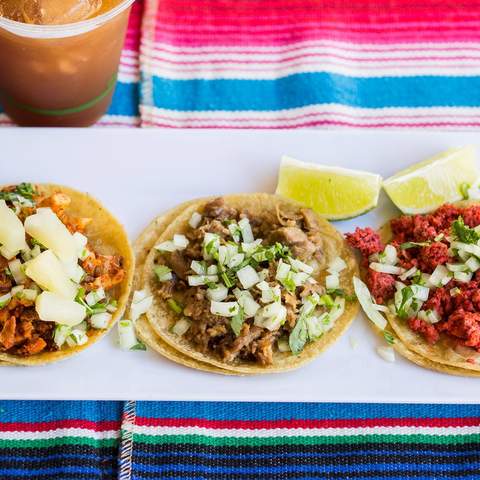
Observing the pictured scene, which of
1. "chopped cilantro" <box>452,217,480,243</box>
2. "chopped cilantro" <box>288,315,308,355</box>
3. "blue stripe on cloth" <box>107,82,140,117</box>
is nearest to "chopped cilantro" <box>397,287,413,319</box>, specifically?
"chopped cilantro" <box>452,217,480,243</box>

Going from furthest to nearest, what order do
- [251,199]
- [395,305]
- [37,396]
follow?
1. [251,199]
2. [395,305]
3. [37,396]

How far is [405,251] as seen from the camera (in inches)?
161

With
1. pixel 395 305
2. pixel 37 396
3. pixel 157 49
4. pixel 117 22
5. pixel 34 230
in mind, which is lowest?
pixel 37 396

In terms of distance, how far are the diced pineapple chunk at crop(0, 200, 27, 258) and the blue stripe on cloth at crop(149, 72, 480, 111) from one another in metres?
1.31

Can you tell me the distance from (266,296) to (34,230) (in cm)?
112

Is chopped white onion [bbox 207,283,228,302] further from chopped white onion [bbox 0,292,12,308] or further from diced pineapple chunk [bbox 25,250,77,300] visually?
chopped white onion [bbox 0,292,12,308]

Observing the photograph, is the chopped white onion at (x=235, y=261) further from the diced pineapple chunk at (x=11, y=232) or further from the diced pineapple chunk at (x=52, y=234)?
the diced pineapple chunk at (x=11, y=232)

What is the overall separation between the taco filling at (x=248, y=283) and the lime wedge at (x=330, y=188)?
12 cm

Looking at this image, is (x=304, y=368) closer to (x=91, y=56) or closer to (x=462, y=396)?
(x=462, y=396)

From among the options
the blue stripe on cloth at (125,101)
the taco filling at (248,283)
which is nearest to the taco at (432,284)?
the taco filling at (248,283)

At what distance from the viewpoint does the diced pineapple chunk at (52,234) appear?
3.79 meters

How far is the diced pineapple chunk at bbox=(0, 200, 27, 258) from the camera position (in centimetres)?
377

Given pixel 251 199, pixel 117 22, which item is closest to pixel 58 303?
pixel 251 199

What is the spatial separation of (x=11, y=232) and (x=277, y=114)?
5.87 ft
